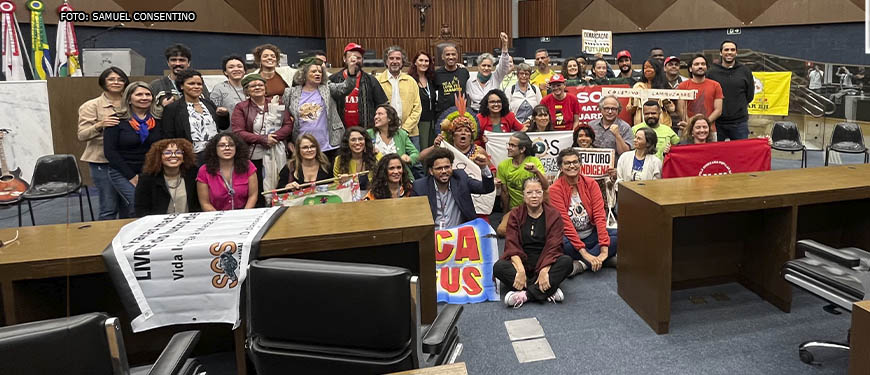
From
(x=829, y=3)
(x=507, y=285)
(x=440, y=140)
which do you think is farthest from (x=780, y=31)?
(x=507, y=285)

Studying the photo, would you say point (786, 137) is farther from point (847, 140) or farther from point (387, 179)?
point (387, 179)

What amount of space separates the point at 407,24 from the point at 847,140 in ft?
29.0

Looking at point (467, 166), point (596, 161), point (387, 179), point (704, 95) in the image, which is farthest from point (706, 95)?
point (387, 179)

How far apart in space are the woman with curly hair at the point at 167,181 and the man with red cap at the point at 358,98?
63.5 inches

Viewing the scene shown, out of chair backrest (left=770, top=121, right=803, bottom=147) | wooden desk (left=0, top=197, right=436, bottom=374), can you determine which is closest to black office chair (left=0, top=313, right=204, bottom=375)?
wooden desk (left=0, top=197, right=436, bottom=374)

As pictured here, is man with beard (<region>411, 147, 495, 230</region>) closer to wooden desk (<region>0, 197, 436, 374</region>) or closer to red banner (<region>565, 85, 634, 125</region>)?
wooden desk (<region>0, 197, 436, 374</region>)

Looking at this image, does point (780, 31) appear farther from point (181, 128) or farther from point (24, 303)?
point (24, 303)

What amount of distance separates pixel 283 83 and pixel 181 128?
Answer: 112 cm

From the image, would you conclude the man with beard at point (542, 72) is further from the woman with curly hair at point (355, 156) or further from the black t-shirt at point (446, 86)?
the woman with curly hair at point (355, 156)

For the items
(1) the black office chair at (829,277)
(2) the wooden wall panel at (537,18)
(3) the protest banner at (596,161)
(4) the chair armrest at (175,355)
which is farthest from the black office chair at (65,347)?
Result: (2) the wooden wall panel at (537,18)

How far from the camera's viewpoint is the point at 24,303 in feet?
7.66

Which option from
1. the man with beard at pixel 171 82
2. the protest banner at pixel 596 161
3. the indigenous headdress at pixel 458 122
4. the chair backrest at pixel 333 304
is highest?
the man with beard at pixel 171 82

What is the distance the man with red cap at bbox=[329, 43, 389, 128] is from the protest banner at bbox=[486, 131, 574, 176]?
109cm

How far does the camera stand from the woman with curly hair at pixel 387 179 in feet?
13.4
